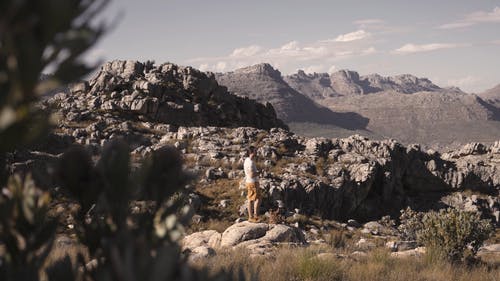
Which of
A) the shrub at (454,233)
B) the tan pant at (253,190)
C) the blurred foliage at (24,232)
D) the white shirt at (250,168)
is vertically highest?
the blurred foliage at (24,232)

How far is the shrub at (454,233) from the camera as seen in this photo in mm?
10391

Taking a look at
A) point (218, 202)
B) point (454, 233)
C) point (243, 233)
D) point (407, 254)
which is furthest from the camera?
point (218, 202)

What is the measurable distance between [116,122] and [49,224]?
32.5 meters

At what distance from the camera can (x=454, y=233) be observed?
34.5 ft

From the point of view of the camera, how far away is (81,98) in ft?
134

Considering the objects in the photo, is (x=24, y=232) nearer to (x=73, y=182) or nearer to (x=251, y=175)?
(x=73, y=182)

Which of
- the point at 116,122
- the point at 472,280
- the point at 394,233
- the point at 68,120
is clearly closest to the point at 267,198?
the point at 394,233

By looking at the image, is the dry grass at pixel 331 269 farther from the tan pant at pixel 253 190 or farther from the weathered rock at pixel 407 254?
the tan pant at pixel 253 190

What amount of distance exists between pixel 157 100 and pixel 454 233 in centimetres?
3259

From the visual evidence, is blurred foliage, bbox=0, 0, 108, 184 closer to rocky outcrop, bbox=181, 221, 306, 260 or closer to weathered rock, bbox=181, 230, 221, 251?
rocky outcrop, bbox=181, 221, 306, 260

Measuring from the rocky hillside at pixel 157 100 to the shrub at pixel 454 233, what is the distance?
2615 cm

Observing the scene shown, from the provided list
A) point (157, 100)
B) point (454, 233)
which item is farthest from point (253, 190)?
point (157, 100)

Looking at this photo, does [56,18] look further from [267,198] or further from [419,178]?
[419,178]

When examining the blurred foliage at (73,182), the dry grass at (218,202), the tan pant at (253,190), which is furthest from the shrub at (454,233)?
the blurred foliage at (73,182)
